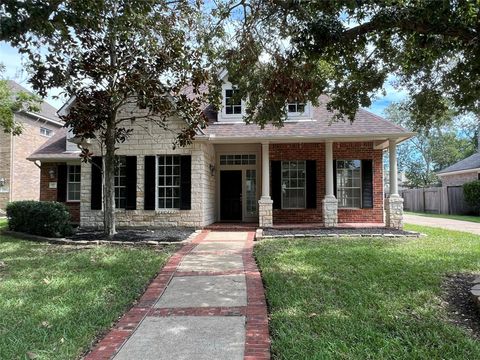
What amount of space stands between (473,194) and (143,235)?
18.2 meters

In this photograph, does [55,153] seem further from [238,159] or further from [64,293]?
[64,293]

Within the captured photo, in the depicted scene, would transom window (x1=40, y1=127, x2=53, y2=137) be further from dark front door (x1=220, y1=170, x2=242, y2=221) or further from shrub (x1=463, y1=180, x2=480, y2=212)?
shrub (x1=463, y1=180, x2=480, y2=212)

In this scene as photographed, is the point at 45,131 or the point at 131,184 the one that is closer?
the point at 131,184

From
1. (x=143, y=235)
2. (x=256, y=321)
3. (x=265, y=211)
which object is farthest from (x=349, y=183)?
(x=256, y=321)

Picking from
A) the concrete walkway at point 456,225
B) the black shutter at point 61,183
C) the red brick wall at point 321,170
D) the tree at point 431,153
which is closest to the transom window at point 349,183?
the red brick wall at point 321,170

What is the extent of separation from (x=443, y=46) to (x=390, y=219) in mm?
7962

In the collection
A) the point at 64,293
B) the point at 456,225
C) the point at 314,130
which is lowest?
the point at 64,293

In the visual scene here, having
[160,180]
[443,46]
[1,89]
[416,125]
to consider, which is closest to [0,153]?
[1,89]

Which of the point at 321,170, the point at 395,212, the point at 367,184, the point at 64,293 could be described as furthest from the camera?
the point at 321,170

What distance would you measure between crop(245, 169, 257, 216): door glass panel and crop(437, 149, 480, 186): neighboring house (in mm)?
15917

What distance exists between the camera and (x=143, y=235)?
12336 millimetres

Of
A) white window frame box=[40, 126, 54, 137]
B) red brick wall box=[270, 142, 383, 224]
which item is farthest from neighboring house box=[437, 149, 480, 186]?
white window frame box=[40, 126, 54, 137]

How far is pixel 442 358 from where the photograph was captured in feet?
12.9

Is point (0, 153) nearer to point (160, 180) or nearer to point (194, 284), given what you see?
point (160, 180)
